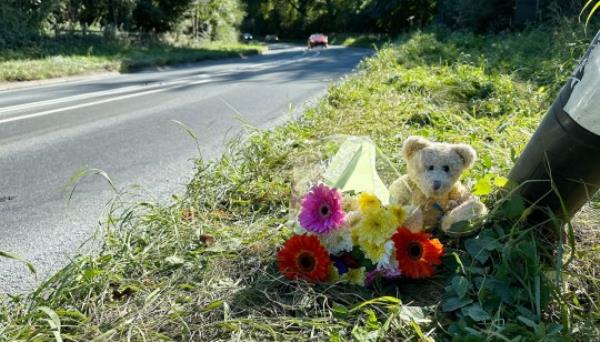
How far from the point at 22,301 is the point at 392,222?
4.59 feet

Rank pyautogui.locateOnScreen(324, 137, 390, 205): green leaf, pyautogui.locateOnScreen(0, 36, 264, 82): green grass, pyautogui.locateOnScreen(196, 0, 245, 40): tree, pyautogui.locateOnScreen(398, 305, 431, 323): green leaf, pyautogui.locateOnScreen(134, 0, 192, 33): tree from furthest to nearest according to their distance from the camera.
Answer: pyautogui.locateOnScreen(196, 0, 245, 40): tree
pyautogui.locateOnScreen(134, 0, 192, 33): tree
pyautogui.locateOnScreen(0, 36, 264, 82): green grass
pyautogui.locateOnScreen(324, 137, 390, 205): green leaf
pyautogui.locateOnScreen(398, 305, 431, 323): green leaf

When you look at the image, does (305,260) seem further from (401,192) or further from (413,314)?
(401,192)

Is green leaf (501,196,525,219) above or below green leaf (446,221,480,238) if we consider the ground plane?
above

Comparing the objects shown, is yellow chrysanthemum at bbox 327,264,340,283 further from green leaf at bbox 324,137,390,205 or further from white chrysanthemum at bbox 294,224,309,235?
green leaf at bbox 324,137,390,205

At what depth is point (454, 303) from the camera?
1798 mm

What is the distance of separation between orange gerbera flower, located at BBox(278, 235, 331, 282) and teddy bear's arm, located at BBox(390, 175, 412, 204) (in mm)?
505

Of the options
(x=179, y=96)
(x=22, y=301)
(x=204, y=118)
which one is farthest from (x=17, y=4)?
(x=22, y=301)

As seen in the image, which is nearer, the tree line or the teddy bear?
the teddy bear

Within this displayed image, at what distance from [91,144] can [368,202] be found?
4166mm

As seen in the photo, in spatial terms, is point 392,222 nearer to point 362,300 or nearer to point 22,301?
point 362,300

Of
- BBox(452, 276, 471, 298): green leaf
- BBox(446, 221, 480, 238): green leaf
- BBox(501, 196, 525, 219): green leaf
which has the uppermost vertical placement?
BBox(501, 196, 525, 219): green leaf

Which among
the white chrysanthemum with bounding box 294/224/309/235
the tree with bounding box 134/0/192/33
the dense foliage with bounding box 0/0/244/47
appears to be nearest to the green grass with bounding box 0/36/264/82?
the dense foliage with bounding box 0/0/244/47

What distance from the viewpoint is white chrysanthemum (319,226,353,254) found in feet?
6.77

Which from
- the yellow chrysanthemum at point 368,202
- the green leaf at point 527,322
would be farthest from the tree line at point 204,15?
the green leaf at point 527,322
